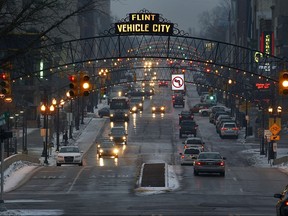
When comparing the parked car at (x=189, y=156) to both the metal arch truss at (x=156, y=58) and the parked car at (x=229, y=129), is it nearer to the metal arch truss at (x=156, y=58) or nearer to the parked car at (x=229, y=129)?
the metal arch truss at (x=156, y=58)

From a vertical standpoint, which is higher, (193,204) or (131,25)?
(131,25)

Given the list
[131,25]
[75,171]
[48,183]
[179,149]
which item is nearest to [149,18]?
[131,25]

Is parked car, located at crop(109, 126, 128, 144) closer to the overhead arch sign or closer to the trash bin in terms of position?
the trash bin

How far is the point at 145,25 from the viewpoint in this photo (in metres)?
56.9

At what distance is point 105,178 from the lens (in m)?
49.2

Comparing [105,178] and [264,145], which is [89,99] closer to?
[264,145]

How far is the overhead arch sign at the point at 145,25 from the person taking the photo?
186 feet

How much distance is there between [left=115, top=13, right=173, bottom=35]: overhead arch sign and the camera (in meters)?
56.7

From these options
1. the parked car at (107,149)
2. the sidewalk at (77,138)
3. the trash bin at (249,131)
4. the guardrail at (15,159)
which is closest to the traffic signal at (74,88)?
the guardrail at (15,159)

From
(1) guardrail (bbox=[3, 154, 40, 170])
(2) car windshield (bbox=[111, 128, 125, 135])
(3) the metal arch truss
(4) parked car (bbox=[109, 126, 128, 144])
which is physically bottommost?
(1) guardrail (bbox=[3, 154, 40, 170])

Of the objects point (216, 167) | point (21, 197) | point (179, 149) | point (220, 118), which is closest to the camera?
point (21, 197)

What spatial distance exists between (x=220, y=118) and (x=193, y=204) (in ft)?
205

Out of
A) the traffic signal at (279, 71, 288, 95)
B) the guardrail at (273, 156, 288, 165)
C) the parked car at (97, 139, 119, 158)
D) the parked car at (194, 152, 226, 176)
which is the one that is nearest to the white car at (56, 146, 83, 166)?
the parked car at (97, 139, 119, 158)

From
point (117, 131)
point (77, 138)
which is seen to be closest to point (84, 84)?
point (117, 131)
